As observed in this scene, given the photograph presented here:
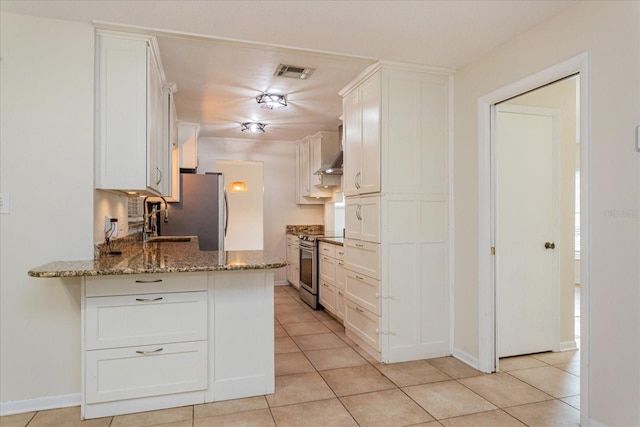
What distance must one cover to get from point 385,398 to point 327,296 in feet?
6.84

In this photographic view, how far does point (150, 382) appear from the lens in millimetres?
2234

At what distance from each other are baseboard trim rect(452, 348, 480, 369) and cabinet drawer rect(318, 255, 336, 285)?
4.99 ft

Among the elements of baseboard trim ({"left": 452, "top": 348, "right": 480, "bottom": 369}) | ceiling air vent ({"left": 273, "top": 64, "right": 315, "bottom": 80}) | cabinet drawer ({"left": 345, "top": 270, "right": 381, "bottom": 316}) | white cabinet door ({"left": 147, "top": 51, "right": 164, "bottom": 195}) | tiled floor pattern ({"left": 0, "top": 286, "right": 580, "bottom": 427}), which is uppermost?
ceiling air vent ({"left": 273, "top": 64, "right": 315, "bottom": 80})

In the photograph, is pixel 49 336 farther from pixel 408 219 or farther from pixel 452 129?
pixel 452 129

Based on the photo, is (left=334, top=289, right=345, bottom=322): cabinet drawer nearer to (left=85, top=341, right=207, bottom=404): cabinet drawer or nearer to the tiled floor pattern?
the tiled floor pattern

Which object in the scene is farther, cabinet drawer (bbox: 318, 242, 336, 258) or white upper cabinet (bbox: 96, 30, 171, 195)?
cabinet drawer (bbox: 318, 242, 336, 258)

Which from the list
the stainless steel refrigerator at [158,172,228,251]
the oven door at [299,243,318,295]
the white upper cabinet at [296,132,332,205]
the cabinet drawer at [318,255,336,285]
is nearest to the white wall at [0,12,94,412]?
the stainless steel refrigerator at [158,172,228,251]

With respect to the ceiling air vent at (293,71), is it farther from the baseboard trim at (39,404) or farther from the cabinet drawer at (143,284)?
the baseboard trim at (39,404)

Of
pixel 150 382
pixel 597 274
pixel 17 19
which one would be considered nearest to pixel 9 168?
pixel 17 19

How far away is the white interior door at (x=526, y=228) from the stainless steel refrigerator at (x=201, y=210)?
312 centimetres

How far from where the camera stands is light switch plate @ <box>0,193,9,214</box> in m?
2.27

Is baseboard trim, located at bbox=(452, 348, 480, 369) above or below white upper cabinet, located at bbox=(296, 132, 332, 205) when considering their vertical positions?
below

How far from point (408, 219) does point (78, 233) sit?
2327 millimetres

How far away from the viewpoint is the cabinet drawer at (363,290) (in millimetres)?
3141
